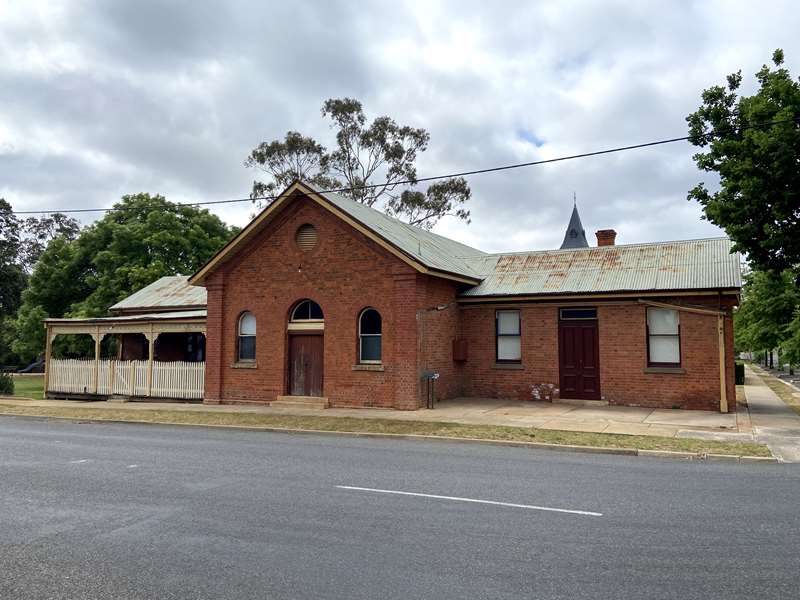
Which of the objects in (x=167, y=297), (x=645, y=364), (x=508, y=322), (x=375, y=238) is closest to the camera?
(x=645, y=364)

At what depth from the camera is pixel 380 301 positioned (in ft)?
60.8

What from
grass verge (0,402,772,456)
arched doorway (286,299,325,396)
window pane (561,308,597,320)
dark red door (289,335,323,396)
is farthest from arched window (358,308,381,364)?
window pane (561,308,597,320)

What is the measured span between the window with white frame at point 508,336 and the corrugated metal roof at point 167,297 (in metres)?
12.8

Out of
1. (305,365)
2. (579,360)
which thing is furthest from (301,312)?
(579,360)

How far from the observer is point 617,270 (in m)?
19.4

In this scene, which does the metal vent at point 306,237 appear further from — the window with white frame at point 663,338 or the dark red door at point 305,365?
the window with white frame at point 663,338

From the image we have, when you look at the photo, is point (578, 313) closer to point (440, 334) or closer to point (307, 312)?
point (440, 334)

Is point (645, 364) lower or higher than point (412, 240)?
lower

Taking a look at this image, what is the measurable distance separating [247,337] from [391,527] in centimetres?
1553

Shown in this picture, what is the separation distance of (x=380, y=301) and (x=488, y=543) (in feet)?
42.5

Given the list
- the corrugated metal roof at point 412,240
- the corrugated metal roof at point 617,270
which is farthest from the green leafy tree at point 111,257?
the corrugated metal roof at point 617,270

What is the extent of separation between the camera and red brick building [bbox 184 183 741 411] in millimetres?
17703

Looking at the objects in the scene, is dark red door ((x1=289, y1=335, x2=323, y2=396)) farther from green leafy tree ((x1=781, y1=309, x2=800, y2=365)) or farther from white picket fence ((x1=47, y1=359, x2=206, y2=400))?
green leafy tree ((x1=781, y1=309, x2=800, y2=365))

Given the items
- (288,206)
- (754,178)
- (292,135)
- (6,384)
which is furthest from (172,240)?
(754,178)
